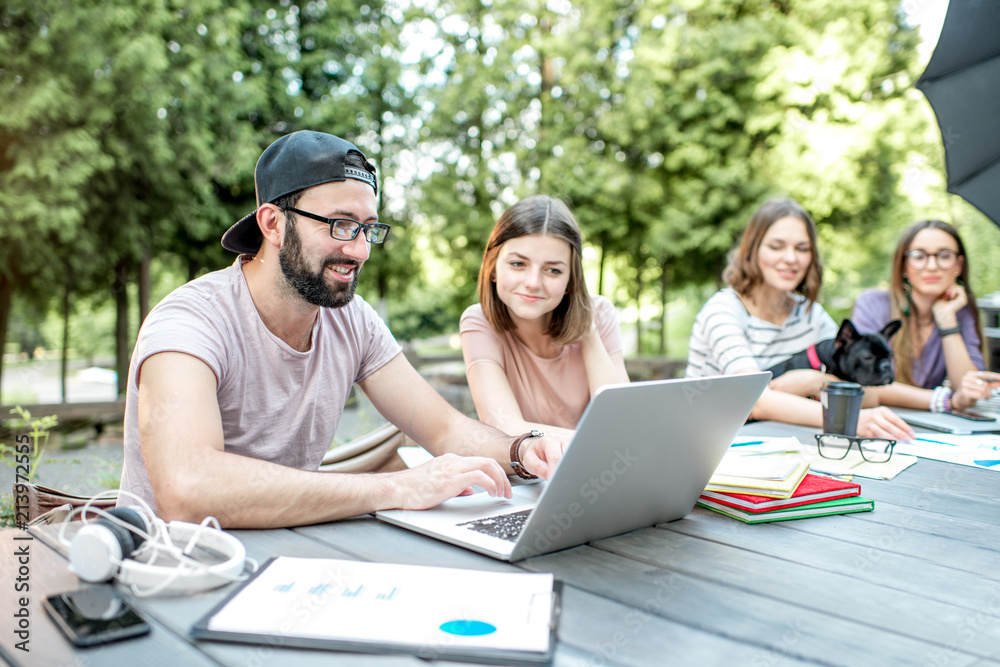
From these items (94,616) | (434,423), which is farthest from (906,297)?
(94,616)

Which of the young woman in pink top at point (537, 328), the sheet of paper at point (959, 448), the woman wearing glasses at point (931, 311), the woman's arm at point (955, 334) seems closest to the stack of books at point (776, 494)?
the sheet of paper at point (959, 448)

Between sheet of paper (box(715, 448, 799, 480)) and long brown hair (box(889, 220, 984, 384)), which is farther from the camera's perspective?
long brown hair (box(889, 220, 984, 384))

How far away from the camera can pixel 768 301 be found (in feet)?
10.7

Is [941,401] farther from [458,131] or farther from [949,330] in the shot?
[458,131]

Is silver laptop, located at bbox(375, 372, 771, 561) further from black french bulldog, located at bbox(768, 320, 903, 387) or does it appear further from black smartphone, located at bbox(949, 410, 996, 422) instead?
black smartphone, located at bbox(949, 410, 996, 422)

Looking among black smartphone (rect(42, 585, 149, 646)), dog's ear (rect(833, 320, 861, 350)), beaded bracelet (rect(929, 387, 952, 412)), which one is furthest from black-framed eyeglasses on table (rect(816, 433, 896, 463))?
A: black smartphone (rect(42, 585, 149, 646))

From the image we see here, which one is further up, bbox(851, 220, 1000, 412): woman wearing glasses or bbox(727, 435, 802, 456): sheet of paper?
bbox(851, 220, 1000, 412): woman wearing glasses

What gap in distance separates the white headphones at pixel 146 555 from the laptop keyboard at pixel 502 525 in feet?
1.25

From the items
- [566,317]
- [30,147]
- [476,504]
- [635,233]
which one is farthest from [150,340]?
[635,233]

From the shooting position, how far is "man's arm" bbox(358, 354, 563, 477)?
1.65 metres

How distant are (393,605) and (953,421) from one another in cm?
245

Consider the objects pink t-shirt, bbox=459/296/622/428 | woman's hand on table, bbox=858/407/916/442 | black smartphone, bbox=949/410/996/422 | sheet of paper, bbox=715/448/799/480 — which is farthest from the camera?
black smartphone, bbox=949/410/996/422

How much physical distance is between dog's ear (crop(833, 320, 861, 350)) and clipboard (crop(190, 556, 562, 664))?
201 centimetres

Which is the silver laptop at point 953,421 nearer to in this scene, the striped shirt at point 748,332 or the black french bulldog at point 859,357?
the black french bulldog at point 859,357
